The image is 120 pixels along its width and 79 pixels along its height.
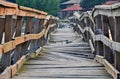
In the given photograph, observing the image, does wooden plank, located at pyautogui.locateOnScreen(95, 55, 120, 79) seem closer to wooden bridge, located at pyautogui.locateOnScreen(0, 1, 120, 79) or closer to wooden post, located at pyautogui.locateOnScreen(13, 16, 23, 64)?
wooden bridge, located at pyautogui.locateOnScreen(0, 1, 120, 79)

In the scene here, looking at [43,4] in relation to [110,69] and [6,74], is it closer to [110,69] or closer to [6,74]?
[110,69]

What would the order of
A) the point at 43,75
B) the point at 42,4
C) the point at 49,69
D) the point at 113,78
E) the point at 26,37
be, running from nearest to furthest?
the point at 113,78 < the point at 43,75 < the point at 49,69 < the point at 26,37 < the point at 42,4

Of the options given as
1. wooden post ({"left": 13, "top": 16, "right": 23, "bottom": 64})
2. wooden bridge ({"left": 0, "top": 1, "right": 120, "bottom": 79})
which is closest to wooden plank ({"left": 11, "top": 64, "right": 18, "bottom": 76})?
wooden bridge ({"left": 0, "top": 1, "right": 120, "bottom": 79})

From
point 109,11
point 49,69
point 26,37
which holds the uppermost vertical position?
point 109,11

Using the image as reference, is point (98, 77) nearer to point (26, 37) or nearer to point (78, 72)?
point (78, 72)

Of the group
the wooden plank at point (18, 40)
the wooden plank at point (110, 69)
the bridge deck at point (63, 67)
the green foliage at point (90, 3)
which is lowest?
the bridge deck at point (63, 67)

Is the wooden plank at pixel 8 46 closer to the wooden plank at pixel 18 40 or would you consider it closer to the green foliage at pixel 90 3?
the wooden plank at pixel 18 40

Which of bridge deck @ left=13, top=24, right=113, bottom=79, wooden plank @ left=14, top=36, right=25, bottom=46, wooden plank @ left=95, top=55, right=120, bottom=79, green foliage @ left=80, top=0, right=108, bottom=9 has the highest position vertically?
green foliage @ left=80, top=0, right=108, bottom=9

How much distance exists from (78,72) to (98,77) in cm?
62

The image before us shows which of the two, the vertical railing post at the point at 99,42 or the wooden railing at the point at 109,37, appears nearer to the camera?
the wooden railing at the point at 109,37

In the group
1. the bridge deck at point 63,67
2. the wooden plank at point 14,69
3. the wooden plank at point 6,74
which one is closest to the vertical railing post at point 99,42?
the bridge deck at point 63,67

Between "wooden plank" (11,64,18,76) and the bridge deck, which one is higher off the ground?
"wooden plank" (11,64,18,76)

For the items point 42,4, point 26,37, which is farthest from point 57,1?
point 26,37

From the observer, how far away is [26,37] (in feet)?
26.6
